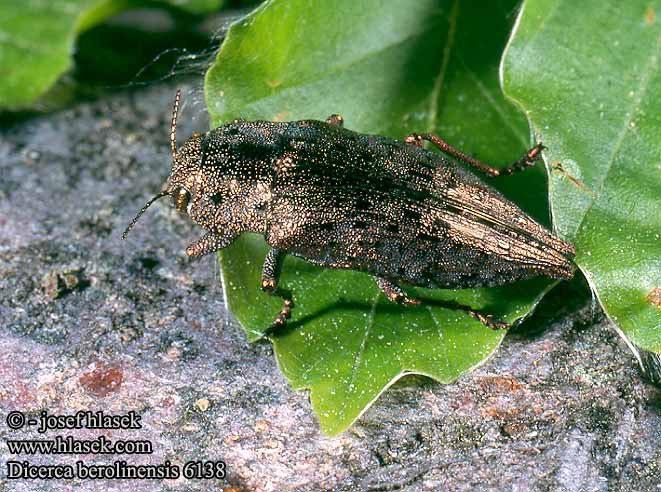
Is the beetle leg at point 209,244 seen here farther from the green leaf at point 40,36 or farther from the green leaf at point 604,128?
the green leaf at point 40,36

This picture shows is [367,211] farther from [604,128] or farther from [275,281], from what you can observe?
[604,128]

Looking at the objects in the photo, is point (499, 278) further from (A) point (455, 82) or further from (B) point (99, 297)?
(B) point (99, 297)

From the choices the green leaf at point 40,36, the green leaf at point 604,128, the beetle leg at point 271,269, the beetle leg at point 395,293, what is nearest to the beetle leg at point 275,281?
the beetle leg at point 271,269

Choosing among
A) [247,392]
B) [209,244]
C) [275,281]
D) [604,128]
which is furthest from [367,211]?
[604,128]

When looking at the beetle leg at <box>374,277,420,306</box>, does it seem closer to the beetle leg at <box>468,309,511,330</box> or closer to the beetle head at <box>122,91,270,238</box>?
the beetle leg at <box>468,309,511,330</box>

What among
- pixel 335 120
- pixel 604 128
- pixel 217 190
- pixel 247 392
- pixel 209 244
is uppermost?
pixel 604 128
